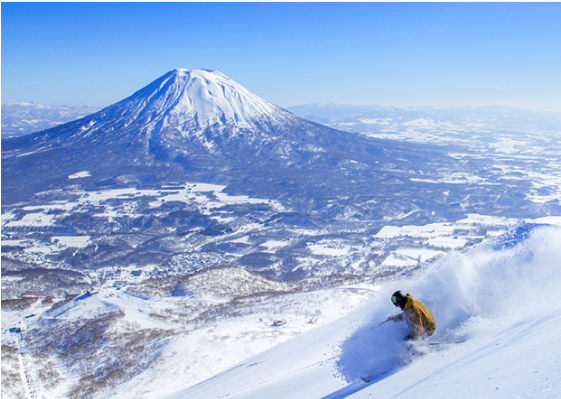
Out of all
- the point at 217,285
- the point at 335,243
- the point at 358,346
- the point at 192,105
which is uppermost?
the point at 192,105

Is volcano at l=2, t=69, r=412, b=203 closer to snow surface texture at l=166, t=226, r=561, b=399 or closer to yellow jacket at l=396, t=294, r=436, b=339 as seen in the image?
snow surface texture at l=166, t=226, r=561, b=399

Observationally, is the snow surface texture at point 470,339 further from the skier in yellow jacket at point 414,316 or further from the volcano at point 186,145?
the volcano at point 186,145

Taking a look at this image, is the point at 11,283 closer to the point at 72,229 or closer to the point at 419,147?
the point at 72,229

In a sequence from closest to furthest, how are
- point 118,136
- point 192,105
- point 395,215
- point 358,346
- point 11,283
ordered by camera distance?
point 358,346
point 11,283
point 395,215
point 118,136
point 192,105

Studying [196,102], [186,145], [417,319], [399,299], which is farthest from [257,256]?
[196,102]

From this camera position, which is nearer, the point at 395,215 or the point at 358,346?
the point at 358,346

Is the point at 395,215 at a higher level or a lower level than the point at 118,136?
lower

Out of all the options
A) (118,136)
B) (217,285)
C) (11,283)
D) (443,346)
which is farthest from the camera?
(118,136)

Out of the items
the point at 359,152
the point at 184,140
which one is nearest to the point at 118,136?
the point at 184,140
